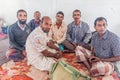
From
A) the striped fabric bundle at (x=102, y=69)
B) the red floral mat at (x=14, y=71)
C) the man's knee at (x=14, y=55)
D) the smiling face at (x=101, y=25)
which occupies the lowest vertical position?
the red floral mat at (x=14, y=71)

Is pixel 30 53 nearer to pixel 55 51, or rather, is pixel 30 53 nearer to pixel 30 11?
pixel 55 51

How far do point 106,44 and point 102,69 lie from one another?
0.33m

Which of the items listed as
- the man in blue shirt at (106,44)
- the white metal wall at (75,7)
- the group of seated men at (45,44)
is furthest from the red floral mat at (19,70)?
the white metal wall at (75,7)

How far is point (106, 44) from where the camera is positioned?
2.63 m

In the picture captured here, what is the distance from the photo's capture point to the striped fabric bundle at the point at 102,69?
250cm

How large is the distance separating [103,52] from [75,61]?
51 centimetres

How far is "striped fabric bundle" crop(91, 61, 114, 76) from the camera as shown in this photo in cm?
250

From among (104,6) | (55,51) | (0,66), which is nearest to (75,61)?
(55,51)

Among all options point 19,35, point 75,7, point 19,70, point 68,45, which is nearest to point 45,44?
point 19,70

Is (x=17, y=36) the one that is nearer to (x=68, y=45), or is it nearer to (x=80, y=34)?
(x=68, y=45)

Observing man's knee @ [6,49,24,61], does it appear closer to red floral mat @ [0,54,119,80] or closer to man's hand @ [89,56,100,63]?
red floral mat @ [0,54,119,80]

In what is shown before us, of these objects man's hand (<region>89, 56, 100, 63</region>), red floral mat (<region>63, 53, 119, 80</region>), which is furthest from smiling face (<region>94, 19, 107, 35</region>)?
red floral mat (<region>63, 53, 119, 80</region>)

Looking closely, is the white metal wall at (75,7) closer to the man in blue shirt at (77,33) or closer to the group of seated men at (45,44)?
the man in blue shirt at (77,33)

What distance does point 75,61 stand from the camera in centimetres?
304
